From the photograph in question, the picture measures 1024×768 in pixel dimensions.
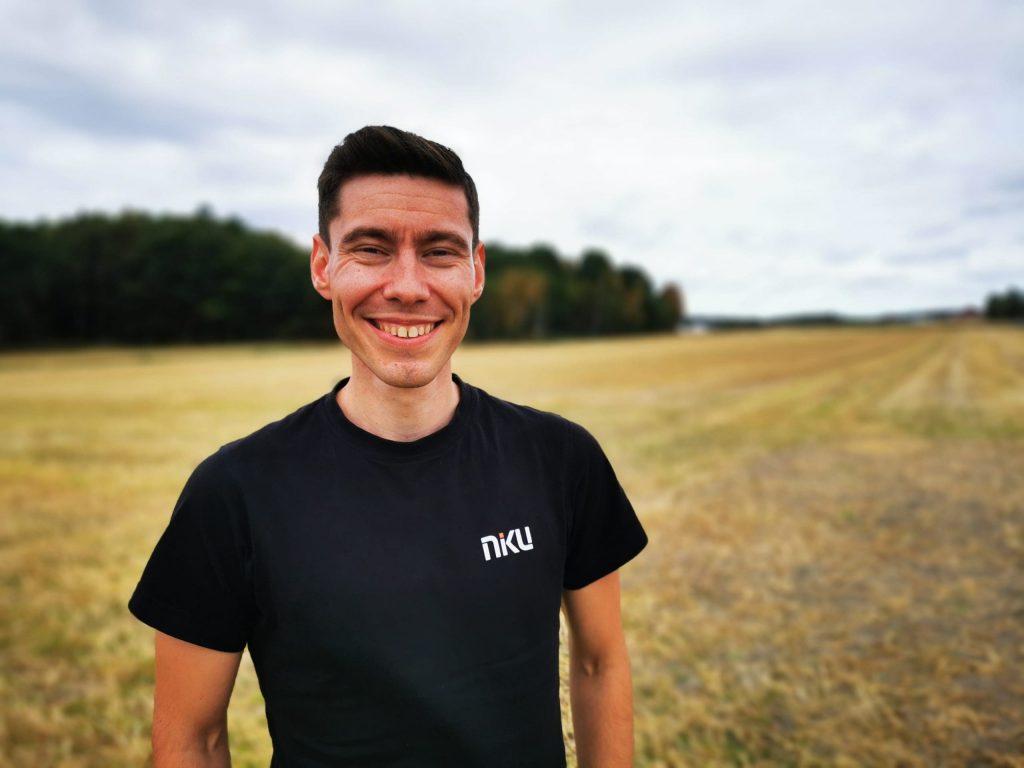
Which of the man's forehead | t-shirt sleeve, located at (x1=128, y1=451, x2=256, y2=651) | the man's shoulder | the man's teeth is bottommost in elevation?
t-shirt sleeve, located at (x1=128, y1=451, x2=256, y2=651)

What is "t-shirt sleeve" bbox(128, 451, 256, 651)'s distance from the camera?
1.76 metres

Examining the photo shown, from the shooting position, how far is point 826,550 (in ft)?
23.2

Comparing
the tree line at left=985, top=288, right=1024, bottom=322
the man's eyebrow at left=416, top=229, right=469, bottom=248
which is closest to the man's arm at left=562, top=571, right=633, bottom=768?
the man's eyebrow at left=416, top=229, right=469, bottom=248

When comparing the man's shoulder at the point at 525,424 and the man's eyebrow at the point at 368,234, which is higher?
the man's eyebrow at the point at 368,234

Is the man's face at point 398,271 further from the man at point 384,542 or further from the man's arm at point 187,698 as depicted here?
the man's arm at point 187,698

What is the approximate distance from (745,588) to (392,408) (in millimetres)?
5226

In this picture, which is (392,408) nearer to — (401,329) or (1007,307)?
(401,329)

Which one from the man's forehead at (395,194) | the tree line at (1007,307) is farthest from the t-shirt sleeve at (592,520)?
the tree line at (1007,307)

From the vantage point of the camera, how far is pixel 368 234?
1906 mm

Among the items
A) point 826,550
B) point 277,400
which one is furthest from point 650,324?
point 826,550

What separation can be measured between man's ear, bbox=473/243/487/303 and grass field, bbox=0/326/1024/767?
316 cm

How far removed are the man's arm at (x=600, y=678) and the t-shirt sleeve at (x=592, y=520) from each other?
6 centimetres

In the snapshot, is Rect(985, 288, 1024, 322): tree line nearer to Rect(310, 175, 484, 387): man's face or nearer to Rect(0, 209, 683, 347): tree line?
Rect(0, 209, 683, 347): tree line

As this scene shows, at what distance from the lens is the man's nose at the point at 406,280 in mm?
1917
